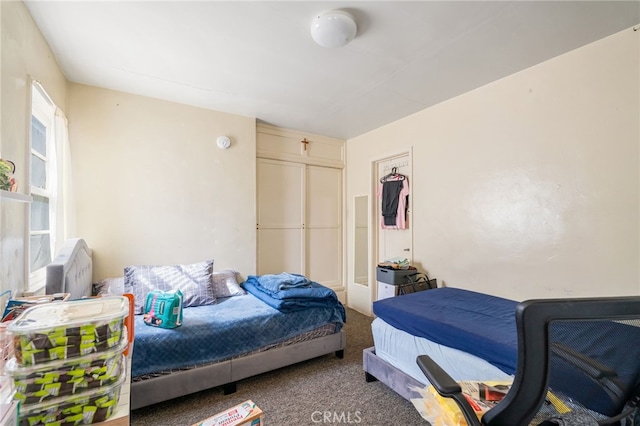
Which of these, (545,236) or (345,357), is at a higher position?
(545,236)

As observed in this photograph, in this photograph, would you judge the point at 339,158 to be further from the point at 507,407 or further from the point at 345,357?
the point at 507,407

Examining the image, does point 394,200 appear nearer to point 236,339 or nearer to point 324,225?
point 324,225

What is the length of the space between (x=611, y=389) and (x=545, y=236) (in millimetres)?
1699

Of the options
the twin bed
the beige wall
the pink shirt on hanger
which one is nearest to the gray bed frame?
the beige wall

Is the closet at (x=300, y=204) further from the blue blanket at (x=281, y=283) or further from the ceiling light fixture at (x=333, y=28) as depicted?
the ceiling light fixture at (x=333, y=28)

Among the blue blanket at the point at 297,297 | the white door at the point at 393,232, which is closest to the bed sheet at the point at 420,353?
the blue blanket at the point at 297,297

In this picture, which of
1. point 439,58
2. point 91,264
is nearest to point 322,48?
point 439,58

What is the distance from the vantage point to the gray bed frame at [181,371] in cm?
172

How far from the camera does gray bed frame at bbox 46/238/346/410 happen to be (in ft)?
5.65

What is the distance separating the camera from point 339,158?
4.23 m

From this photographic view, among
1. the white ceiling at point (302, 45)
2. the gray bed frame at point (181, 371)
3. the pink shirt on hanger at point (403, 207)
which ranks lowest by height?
the gray bed frame at point (181, 371)

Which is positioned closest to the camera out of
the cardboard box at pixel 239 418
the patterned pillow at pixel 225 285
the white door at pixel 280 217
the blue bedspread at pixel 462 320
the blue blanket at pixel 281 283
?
the cardboard box at pixel 239 418

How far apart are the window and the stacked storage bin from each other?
4.99 ft

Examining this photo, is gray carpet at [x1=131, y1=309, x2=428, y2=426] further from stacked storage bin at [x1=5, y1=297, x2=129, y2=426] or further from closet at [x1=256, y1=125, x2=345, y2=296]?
closet at [x1=256, y1=125, x2=345, y2=296]
